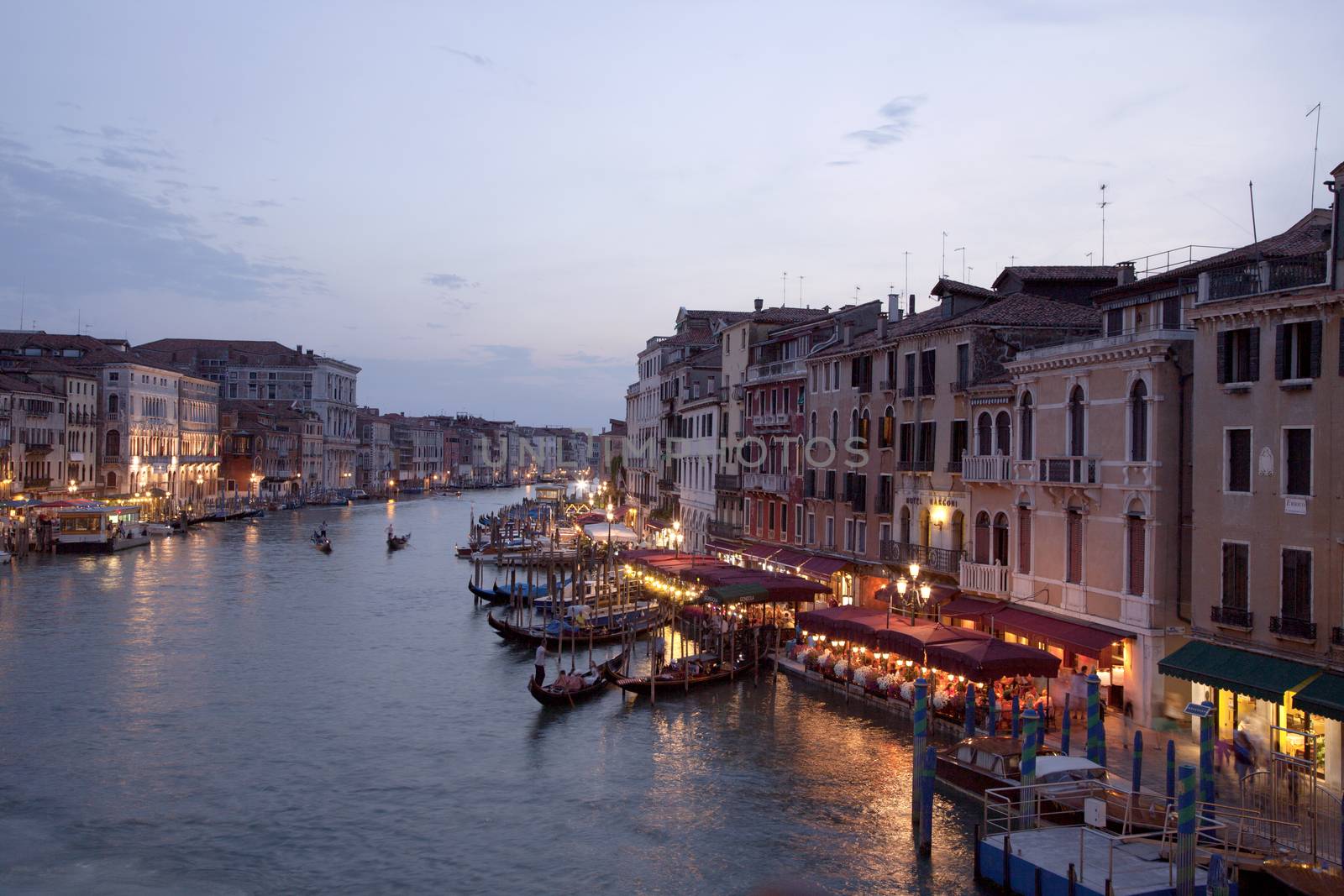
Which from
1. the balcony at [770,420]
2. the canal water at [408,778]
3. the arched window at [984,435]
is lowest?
the canal water at [408,778]

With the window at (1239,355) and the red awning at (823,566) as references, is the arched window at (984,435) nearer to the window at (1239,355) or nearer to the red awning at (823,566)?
the red awning at (823,566)

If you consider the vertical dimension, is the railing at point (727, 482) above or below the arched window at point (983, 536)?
above

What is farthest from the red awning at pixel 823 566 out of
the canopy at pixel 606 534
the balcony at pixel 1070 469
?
the canopy at pixel 606 534

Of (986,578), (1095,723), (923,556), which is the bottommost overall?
(1095,723)

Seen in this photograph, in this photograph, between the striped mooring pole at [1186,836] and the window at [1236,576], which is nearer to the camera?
the striped mooring pole at [1186,836]

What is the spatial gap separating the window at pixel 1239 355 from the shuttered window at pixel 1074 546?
4323 millimetres

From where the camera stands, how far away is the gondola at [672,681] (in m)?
24.1

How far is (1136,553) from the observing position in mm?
18250

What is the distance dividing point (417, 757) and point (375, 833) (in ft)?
12.5

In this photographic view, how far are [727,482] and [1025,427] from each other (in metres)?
17.7

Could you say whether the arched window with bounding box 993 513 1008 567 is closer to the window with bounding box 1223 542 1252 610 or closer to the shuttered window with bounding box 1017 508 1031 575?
the shuttered window with bounding box 1017 508 1031 575

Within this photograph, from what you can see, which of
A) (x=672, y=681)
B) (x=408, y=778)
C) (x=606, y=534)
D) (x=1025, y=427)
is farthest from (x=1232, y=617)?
(x=606, y=534)

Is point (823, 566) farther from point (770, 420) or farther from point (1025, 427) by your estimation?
point (1025, 427)

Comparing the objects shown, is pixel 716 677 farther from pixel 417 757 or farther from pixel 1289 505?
pixel 1289 505
